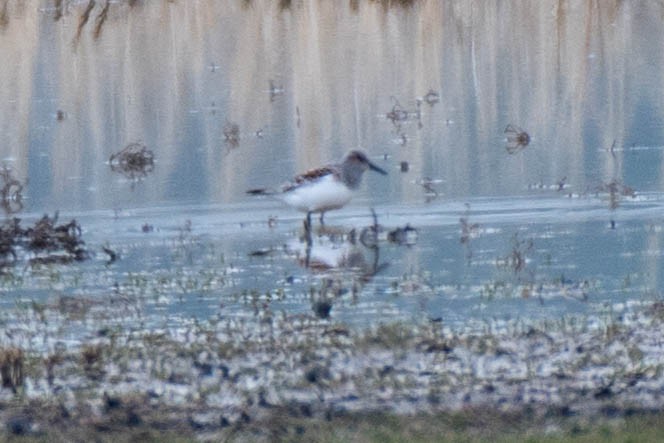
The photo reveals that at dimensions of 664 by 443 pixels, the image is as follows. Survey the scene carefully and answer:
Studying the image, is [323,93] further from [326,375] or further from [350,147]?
[326,375]

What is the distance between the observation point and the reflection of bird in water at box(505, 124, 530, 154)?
19.0m

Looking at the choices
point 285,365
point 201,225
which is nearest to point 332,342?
point 285,365

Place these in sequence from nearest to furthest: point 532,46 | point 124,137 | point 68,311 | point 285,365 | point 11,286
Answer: point 285,365 < point 68,311 < point 11,286 < point 124,137 < point 532,46

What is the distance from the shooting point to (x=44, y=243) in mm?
13594

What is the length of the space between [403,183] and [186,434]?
9.46m

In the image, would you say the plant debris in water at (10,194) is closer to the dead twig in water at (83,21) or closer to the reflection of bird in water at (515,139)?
the reflection of bird in water at (515,139)

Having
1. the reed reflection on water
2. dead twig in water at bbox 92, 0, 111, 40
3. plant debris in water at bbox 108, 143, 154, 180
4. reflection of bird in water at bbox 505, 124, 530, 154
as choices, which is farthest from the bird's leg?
dead twig in water at bbox 92, 0, 111, 40

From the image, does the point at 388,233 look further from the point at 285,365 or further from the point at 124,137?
the point at 124,137

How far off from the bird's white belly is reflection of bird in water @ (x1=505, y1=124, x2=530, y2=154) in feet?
16.1

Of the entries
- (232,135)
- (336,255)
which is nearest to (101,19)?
(232,135)

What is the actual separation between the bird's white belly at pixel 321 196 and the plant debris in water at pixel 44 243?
1854 mm

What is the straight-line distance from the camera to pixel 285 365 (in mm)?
8688

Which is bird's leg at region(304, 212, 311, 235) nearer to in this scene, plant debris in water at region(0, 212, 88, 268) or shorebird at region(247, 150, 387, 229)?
shorebird at region(247, 150, 387, 229)

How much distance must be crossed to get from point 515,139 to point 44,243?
744 cm
